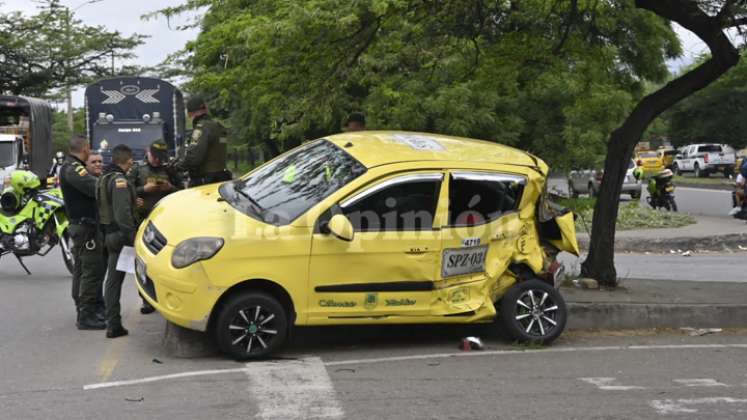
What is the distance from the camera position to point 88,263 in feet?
27.5

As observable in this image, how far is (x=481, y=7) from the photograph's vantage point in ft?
35.2

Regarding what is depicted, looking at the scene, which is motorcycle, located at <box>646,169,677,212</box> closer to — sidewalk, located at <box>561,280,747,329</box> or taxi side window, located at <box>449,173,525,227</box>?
sidewalk, located at <box>561,280,747,329</box>

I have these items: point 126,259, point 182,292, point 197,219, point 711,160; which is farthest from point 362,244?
point 711,160

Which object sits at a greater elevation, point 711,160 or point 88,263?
point 88,263

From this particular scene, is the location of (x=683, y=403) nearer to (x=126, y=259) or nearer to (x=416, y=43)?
(x=126, y=259)

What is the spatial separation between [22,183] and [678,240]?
11.8 metres

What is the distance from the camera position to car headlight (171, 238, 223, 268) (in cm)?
684

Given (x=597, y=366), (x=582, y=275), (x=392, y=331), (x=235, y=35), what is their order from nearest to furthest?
(x=597, y=366) → (x=392, y=331) → (x=582, y=275) → (x=235, y=35)

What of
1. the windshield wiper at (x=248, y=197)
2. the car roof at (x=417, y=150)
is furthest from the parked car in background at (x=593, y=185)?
the windshield wiper at (x=248, y=197)

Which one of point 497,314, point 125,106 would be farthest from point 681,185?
point 497,314

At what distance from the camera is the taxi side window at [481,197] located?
25.2ft

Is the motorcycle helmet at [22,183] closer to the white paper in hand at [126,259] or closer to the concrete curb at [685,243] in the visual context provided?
the white paper in hand at [126,259]

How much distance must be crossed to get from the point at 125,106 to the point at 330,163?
55.5 feet

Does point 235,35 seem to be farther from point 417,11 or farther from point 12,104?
point 12,104
